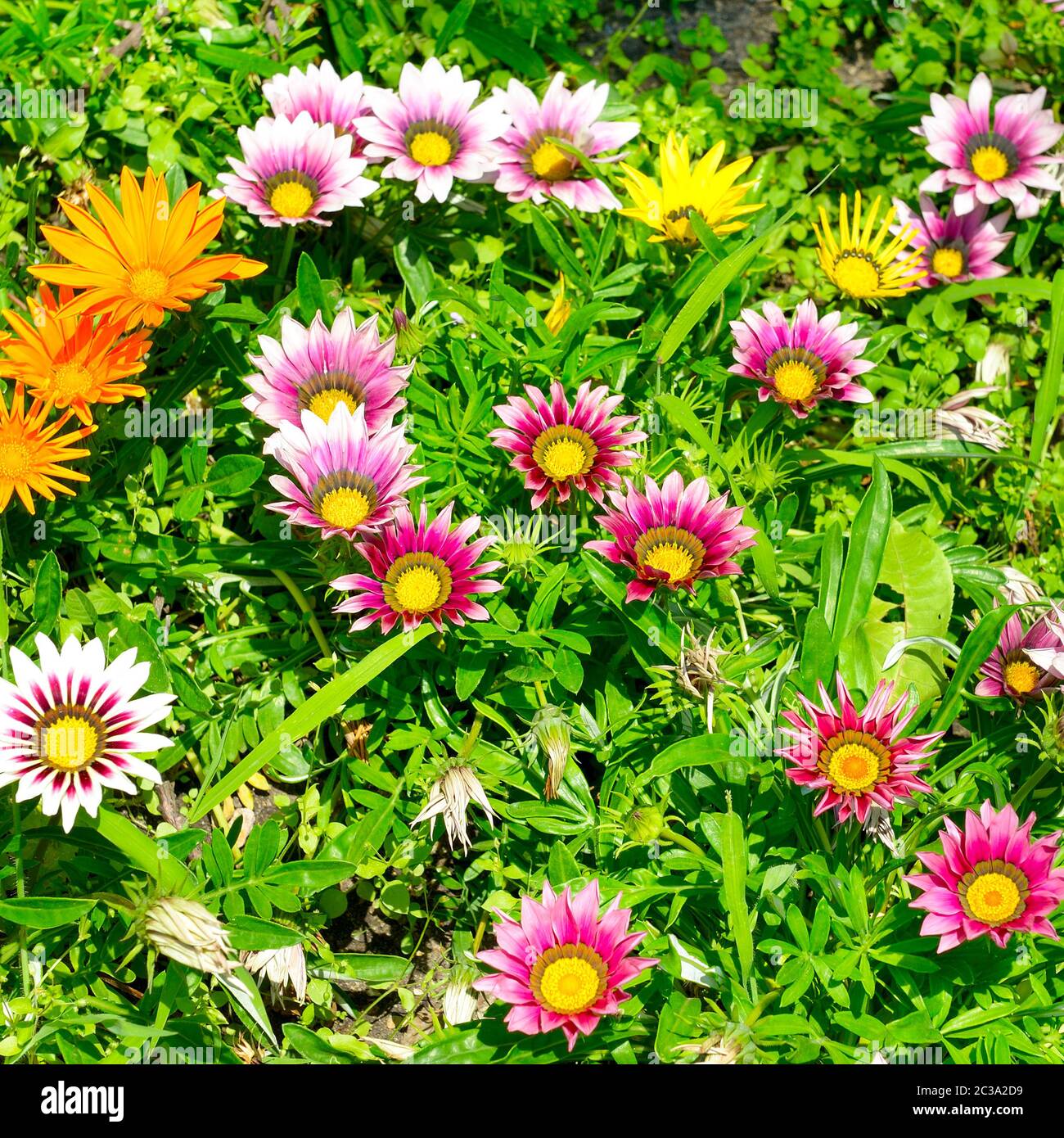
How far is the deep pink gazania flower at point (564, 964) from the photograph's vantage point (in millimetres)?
2174

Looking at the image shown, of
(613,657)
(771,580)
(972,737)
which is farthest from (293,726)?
(972,737)

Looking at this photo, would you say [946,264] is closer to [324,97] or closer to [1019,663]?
[1019,663]

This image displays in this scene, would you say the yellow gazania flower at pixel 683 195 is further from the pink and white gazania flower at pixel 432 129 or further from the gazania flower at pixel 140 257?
the gazania flower at pixel 140 257

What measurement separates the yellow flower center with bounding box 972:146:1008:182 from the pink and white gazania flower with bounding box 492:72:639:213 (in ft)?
3.25

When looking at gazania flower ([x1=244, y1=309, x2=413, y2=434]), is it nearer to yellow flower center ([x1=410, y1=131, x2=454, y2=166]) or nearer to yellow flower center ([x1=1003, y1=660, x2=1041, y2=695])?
yellow flower center ([x1=410, y1=131, x2=454, y2=166])

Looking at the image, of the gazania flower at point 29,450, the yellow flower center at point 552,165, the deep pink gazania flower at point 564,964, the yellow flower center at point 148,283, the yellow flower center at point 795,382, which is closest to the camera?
the deep pink gazania flower at point 564,964

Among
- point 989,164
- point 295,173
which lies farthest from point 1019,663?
point 295,173

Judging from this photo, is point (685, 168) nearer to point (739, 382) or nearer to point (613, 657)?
point (739, 382)

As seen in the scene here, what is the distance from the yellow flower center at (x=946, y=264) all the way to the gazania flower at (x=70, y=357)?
214 cm

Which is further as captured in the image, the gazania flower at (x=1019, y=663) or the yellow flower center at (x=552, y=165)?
the yellow flower center at (x=552, y=165)

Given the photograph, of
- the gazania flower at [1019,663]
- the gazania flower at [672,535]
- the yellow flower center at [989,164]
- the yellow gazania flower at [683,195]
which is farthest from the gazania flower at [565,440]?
the yellow flower center at [989,164]

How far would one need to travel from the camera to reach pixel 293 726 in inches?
99.3

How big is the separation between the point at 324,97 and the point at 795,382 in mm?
1369
